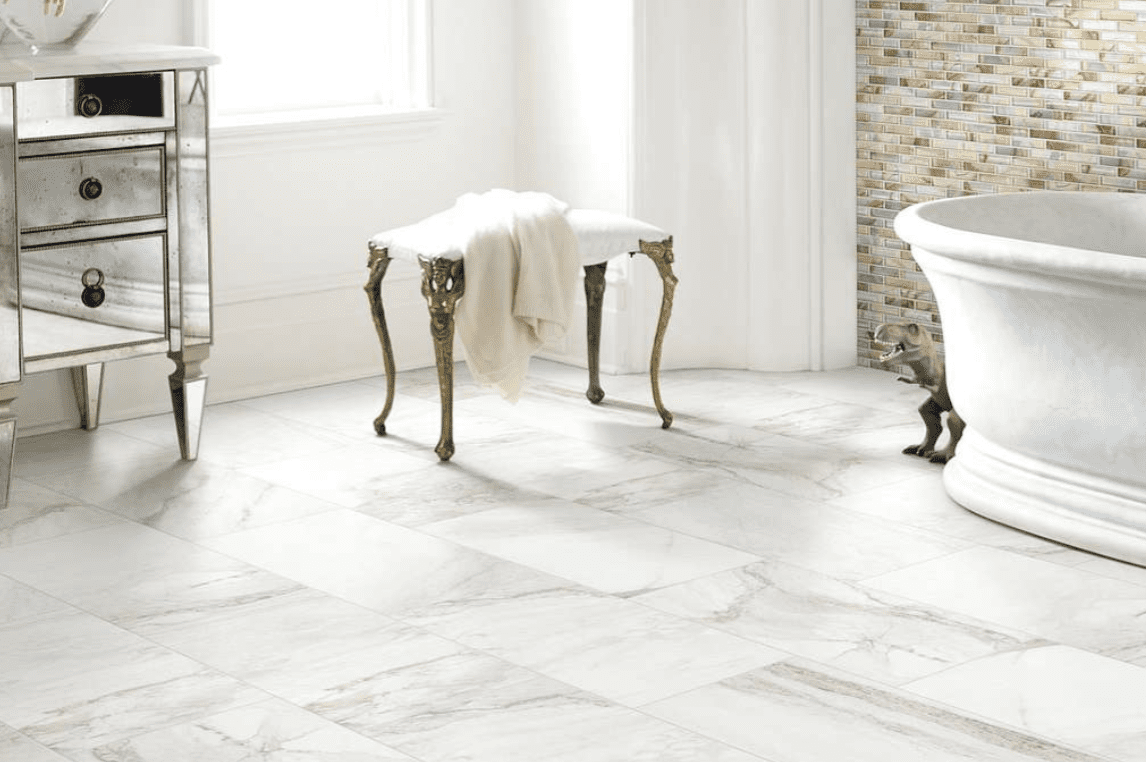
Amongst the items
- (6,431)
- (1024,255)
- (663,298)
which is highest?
(1024,255)

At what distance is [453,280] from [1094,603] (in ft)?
5.84

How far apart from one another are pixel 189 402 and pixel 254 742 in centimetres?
185

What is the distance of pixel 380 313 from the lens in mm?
4746

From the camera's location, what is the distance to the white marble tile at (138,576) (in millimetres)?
3480

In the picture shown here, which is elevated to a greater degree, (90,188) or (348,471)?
(90,188)

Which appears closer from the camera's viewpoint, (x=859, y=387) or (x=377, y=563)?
(x=377, y=563)

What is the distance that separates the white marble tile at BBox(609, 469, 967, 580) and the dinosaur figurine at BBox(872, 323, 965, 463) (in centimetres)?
52

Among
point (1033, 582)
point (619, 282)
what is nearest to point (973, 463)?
point (1033, 582)

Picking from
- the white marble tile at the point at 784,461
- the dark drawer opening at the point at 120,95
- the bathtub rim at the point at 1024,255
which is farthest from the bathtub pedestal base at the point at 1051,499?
the dark drawer opening at the point at 120,95

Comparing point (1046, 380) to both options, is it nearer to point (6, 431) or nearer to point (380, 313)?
point (380, 313)

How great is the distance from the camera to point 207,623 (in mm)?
3395

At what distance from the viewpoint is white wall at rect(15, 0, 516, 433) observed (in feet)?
16.5

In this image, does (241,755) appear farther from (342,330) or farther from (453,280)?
(342,330)

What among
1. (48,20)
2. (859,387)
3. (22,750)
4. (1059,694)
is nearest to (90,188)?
(48,20)
